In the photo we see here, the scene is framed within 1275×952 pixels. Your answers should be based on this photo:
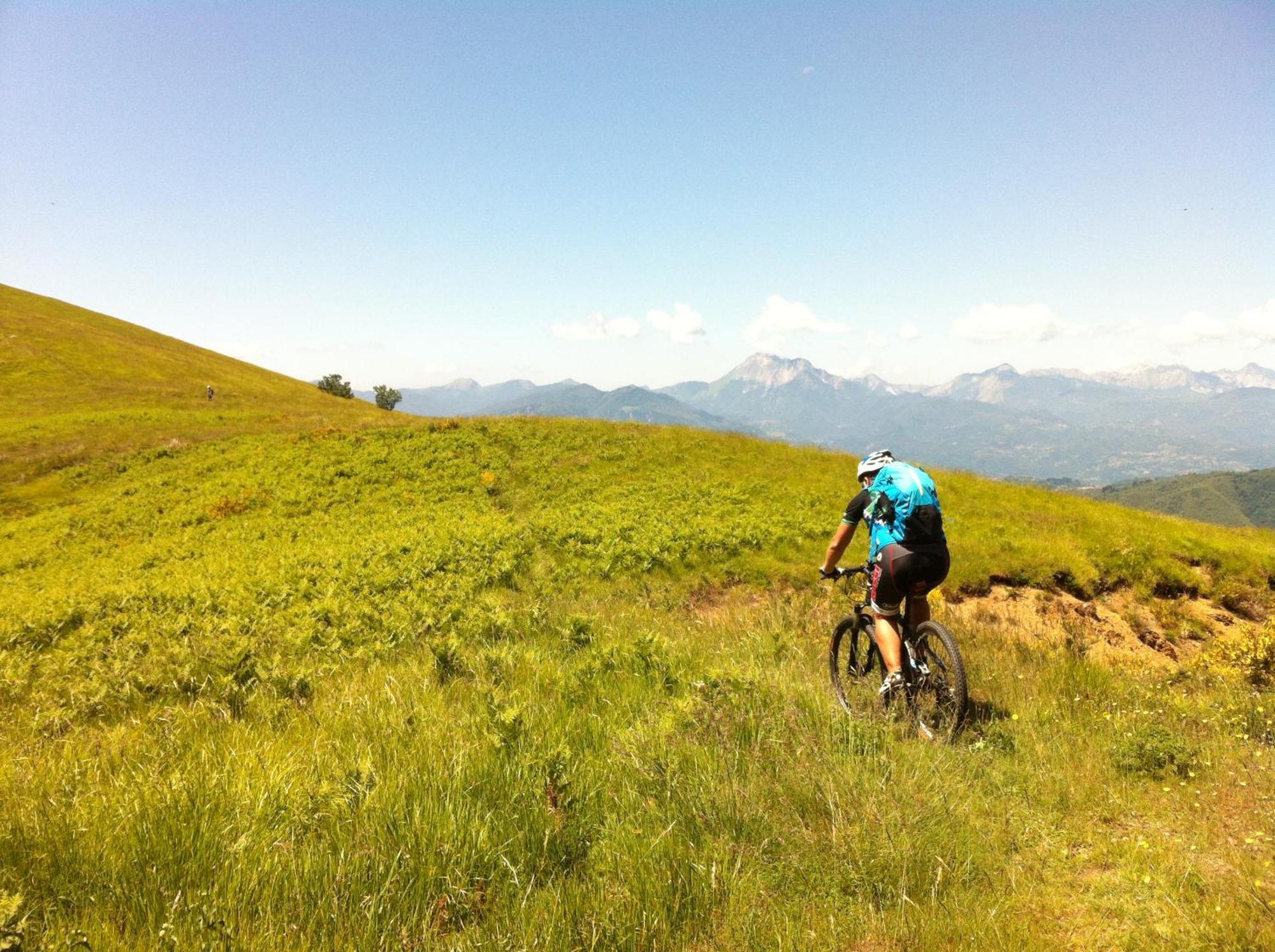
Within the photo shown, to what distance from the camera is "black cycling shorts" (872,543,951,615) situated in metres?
5.85

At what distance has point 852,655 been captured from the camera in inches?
272

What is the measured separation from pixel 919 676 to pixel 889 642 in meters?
0.44

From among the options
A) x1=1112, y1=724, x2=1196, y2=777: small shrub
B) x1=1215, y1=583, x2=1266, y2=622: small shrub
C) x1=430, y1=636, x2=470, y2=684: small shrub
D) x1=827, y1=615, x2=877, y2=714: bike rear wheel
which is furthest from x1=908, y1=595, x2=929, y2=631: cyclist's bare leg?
x1=1215, y1=583, x2=1266, y2=622: small shrub

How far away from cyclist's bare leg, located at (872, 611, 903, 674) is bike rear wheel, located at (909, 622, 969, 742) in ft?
0.58

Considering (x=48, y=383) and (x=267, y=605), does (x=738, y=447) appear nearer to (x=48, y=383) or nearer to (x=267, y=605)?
(x=267, y=605)

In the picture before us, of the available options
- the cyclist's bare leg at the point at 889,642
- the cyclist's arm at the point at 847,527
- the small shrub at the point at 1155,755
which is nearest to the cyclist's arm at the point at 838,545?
the cyclist's arm at the point at 847,527

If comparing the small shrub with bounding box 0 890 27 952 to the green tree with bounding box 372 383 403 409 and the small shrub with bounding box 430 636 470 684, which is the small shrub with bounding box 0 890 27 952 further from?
the green tree with bounding box 372 383 403 409

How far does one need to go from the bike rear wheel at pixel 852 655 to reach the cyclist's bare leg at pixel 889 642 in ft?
1.49

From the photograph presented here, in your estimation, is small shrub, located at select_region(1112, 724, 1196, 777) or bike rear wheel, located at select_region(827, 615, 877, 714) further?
bike rear wheel, located at select_region(827, 615, 877, 714)

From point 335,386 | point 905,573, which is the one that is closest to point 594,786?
point 905,573

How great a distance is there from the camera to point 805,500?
20.1 meters

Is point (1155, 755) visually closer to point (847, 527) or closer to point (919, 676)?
point (919, 676)

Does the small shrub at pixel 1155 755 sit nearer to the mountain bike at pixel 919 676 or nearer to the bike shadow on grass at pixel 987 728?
the bike shadow on grass at pixel 987 728

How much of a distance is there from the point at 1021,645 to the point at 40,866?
34.8 ft
